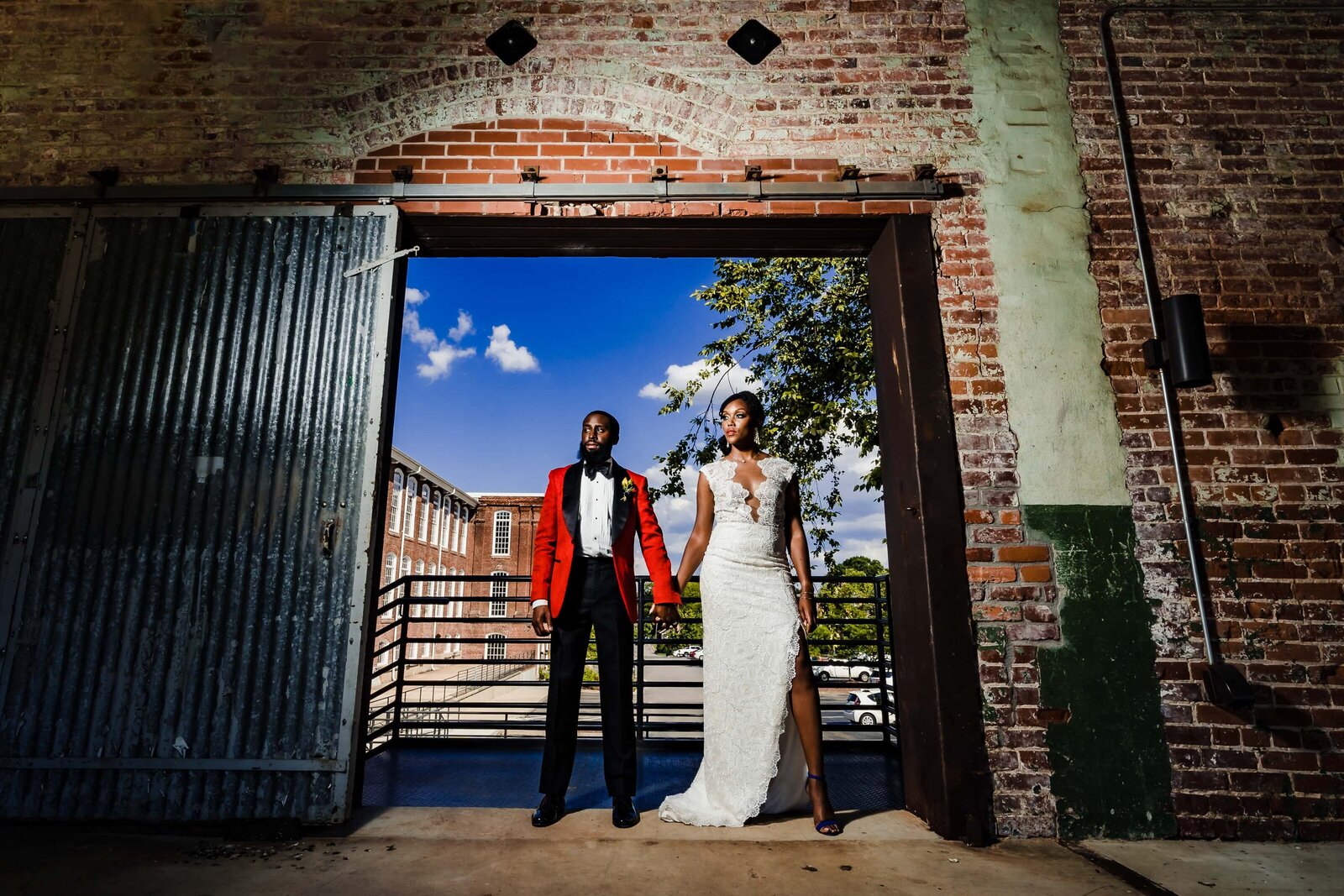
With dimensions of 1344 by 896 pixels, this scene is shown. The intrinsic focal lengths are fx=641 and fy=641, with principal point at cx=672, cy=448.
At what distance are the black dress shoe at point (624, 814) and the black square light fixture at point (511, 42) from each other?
379 cm

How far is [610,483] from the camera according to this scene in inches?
127

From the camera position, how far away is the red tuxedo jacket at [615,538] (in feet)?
10.2

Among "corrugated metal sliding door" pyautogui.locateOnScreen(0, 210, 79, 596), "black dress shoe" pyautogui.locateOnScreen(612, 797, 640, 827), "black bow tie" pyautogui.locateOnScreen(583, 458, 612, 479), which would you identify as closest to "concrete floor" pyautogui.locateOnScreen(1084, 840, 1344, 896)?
"black dress shoe" pyautogui.locateOnScreen(612, 797, 640, 827)

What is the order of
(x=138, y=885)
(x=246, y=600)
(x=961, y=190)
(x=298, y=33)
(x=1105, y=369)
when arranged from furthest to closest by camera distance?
(x=298, y=33)
(x=961, y=190)
(x=1105, y=369)
(x=246, y=600)
(x=138, y=885)

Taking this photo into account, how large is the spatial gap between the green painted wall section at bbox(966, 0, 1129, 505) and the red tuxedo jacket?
178cm

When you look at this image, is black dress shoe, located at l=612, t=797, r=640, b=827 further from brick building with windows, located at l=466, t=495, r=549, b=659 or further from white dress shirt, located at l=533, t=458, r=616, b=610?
brick building with windows, located at l=466, t=495, r=549, b=659

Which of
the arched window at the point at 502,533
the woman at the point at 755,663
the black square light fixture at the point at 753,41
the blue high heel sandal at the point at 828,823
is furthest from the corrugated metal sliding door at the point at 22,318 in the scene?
the arched window at the point at 502,533

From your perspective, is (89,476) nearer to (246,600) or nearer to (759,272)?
(246,600)

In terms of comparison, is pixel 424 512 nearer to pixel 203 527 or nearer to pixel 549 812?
pixel 203 527

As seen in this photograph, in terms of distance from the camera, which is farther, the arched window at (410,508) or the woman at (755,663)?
the arched window at (410,508)

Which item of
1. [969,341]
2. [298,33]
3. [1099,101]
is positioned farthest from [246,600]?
[1099,101]

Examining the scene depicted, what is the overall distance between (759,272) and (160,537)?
7.69 metres

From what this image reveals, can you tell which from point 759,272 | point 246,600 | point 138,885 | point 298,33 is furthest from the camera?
point 759,272

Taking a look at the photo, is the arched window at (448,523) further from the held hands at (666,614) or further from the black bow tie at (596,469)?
the held hands at (666,614)
